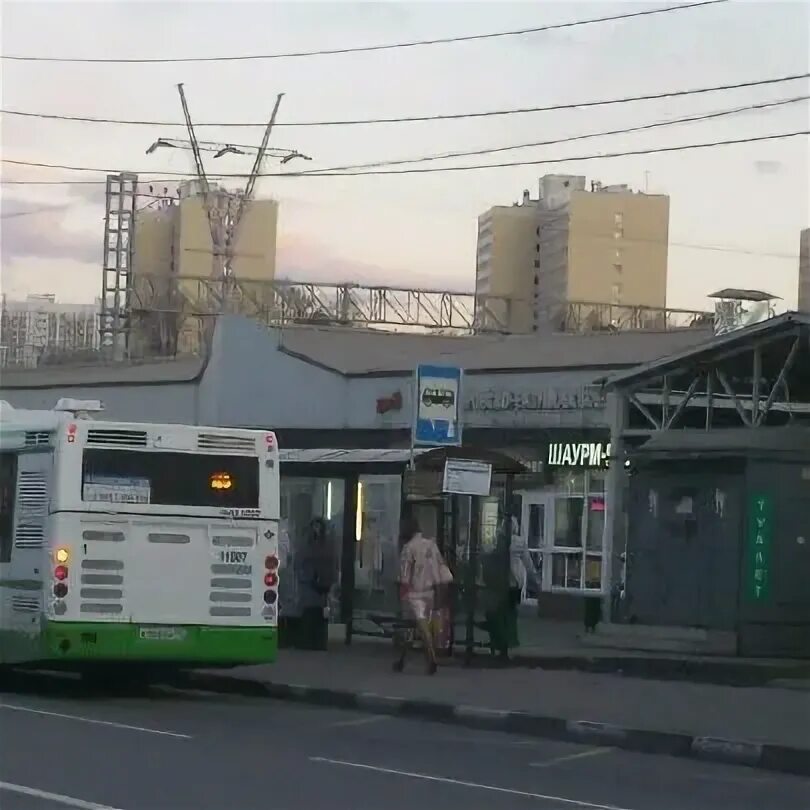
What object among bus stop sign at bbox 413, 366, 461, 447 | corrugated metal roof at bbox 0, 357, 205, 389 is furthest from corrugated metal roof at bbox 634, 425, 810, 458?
corrugated metal roof at bbox 0, 357, 205, 389

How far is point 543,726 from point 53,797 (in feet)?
21.3

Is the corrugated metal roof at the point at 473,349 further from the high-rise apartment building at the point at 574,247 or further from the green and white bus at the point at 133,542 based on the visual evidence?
the high-rise apartment building at the point at 574,247

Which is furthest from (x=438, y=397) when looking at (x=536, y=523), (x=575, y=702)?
(x=536, y=523)

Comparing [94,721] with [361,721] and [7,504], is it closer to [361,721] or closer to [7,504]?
[361,721]

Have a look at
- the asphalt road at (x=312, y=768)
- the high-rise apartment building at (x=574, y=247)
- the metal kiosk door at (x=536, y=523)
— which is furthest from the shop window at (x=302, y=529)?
the high-rise apartment building at (x=574, y=247)

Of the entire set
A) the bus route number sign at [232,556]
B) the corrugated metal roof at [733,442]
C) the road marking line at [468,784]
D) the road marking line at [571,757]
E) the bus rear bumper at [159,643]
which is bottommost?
the road marking line at [571,757]

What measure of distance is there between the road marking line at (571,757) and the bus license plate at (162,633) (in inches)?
188

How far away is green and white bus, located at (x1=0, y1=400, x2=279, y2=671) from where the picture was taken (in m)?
16.9

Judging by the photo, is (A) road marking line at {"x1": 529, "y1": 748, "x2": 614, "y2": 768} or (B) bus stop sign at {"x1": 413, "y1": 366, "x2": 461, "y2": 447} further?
(B) bus stop sign at {"x1": 413, "y1": 366, "x2": 461, "y2": 447}

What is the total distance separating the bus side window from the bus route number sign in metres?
2.26

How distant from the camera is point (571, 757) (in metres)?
14.1

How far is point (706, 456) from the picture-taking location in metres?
22.0

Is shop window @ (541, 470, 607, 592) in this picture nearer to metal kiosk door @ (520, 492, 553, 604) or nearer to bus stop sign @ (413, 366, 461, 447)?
metal kiosk door @ (520, 492, 553, 604)

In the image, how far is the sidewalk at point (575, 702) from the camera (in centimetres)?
1460
